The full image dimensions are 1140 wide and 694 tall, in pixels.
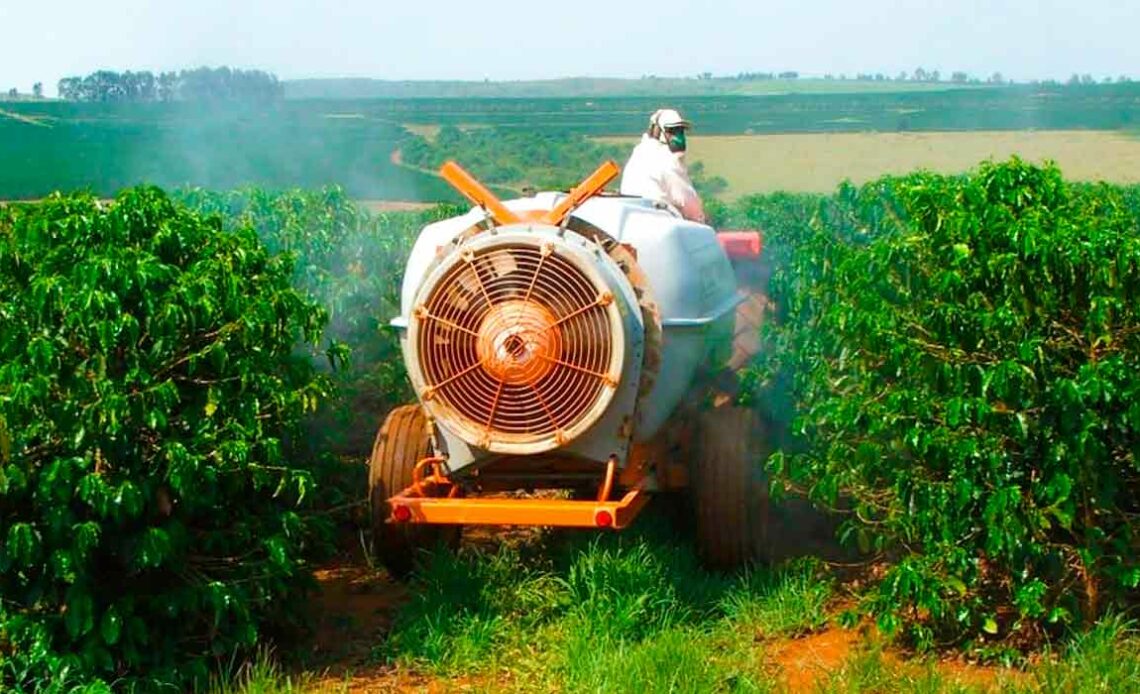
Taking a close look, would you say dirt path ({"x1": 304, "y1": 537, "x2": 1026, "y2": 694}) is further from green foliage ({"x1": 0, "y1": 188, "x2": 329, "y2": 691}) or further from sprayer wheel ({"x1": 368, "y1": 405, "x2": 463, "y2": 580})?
green foliage ({"x1": 0, "y1": 188, "x2": 329, "y2": 691})

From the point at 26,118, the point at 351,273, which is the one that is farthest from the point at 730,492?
the point at 26,118

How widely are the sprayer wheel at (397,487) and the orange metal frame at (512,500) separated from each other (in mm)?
110

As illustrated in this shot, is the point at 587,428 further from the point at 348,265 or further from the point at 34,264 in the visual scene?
the point at 348,265

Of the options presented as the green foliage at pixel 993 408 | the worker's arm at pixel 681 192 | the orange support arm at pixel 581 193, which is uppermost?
the orange support arm at pixel 581 193

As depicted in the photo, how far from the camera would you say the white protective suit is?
8.31 meters

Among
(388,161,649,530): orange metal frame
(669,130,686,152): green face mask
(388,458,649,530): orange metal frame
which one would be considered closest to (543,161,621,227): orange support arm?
(388,161,649,530): orange metal frame

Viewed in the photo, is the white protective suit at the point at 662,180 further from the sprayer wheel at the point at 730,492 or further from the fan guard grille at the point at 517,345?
the fan guard grille at the point at 517,345

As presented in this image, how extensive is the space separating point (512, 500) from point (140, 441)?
1534 millimetres

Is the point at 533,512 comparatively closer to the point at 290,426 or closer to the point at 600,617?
the point at 600,617

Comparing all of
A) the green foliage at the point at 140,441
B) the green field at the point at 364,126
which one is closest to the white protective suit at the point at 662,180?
the green foliage at the point at 140,441

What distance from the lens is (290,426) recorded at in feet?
19.9

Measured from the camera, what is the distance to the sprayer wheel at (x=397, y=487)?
7094 mm

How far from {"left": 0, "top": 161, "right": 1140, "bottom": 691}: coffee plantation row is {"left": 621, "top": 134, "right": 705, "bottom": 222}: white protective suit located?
2148 millimetres

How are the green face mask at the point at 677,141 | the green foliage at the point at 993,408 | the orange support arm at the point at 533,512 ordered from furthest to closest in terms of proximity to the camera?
1. the green face mask at the point at 677,141
2. the orange support arm at the point at 533,512
3. the green foliage at the point at 993,408
